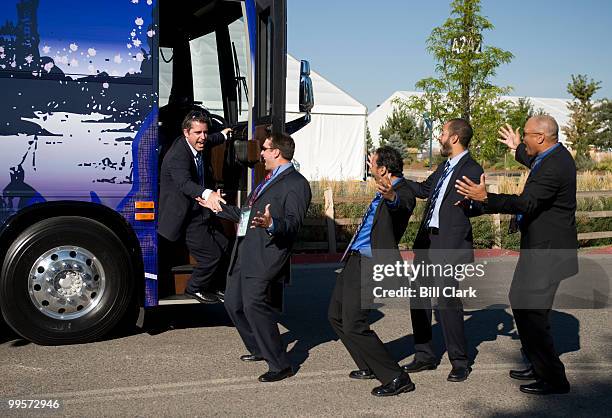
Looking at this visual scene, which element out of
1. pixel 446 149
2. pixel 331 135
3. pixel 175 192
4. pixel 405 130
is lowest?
pixel 175 192

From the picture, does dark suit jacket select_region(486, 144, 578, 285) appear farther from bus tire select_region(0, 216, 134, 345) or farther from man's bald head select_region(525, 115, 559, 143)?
bus tire select_region(0, 216, 134, 345)

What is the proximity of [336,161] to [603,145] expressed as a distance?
40.7m

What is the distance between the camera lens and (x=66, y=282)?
7211 mm

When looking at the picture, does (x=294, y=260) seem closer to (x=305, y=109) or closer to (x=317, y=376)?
(x=305, y=109)

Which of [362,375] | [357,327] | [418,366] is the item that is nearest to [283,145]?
[357,327]

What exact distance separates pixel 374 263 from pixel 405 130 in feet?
177

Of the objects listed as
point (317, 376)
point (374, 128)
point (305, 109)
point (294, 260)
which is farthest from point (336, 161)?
point (374, 128)

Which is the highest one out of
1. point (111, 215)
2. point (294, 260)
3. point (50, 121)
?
point (50, 121)

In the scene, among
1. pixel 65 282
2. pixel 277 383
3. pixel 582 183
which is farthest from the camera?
pixel 582 183

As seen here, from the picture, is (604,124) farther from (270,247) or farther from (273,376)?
(273,376)

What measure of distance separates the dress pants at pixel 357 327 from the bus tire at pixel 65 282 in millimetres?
2138

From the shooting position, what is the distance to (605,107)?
219 ft

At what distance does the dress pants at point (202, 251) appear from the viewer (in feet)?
24.4

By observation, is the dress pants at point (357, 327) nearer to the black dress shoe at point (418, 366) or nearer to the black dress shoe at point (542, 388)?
the black dress shoe at point (418, 366)
